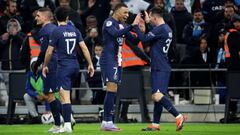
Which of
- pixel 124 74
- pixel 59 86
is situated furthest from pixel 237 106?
pixel 59 86

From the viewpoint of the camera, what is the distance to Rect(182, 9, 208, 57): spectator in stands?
23.9 meters

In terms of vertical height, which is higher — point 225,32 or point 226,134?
point 225,32

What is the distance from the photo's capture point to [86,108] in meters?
23.5

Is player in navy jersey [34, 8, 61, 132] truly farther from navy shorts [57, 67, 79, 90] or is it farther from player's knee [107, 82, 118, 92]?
player's knee [107, 82, 118, 92]

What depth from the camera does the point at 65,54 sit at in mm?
17109

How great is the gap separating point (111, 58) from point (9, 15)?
26.6 feet

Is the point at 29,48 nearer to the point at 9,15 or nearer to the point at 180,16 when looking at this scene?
the point at 9,15

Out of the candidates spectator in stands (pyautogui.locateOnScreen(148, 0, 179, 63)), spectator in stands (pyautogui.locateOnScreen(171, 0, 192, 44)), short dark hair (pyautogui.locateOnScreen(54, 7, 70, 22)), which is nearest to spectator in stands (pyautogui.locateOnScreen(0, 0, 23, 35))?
spectator in stands (pyautogui.locateOnScreen(148, 0, 179, 63))

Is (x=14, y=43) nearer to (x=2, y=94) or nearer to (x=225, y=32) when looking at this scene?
(x=2, y=94)

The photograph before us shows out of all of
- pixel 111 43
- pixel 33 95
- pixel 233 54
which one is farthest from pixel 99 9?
pixel 111 43

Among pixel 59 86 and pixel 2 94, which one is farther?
pixel 2 94

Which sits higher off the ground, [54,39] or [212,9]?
[212,9]

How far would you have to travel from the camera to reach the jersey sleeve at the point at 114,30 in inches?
685

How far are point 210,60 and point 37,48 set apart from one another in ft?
16.1
